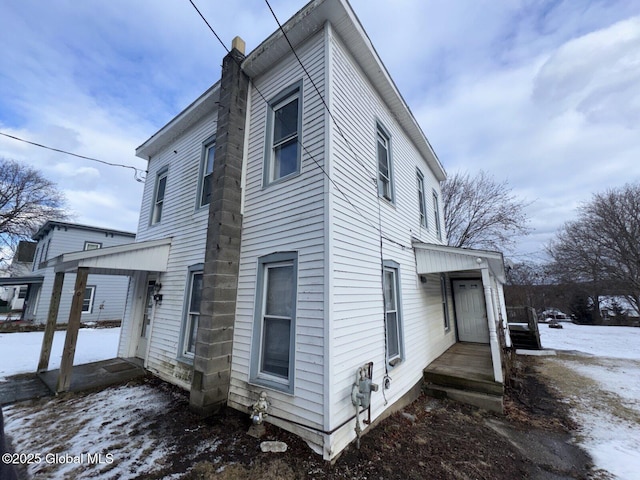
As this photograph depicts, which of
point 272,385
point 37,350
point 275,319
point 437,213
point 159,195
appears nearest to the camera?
point 272,385

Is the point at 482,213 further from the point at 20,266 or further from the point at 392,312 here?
the point at 20,266

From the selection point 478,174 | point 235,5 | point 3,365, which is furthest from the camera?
point 478,174

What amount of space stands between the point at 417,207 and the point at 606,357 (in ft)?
32.2

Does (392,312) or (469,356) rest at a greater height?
(392,312)

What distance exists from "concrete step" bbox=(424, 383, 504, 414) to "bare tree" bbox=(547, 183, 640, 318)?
23394 millimetres

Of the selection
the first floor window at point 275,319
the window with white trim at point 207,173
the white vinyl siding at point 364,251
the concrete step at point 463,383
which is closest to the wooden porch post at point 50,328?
the window with white trim at point 207,173

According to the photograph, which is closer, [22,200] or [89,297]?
[89,297]

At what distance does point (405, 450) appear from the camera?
3766 millimetres

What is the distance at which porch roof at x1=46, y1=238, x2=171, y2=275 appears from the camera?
5.44 metres

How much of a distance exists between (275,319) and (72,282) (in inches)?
717

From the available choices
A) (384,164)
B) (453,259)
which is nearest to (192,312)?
(384,164)

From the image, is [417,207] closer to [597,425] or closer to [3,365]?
[597,425]

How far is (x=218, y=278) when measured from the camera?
179 inches

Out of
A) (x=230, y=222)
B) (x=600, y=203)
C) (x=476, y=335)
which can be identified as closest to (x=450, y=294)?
(x=476, y=335)
